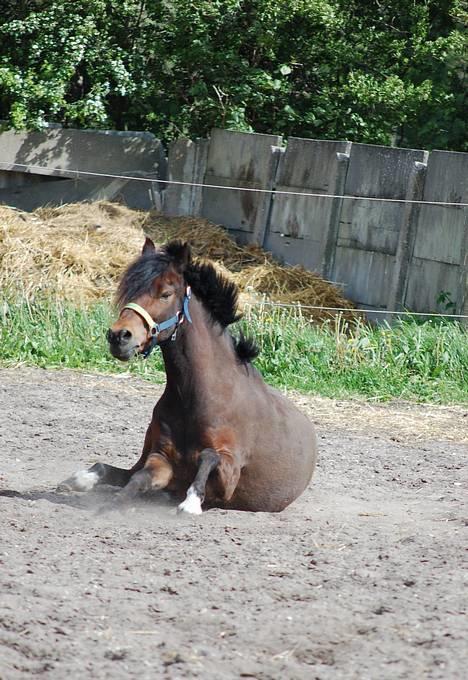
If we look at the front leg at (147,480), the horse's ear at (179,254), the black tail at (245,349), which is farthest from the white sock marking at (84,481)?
the horse's ear at (179,254)

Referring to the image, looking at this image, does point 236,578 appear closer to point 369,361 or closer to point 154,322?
point 154,322

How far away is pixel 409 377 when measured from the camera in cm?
1047

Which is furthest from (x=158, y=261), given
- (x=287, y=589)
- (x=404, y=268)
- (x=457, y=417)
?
(x=404, y=268)

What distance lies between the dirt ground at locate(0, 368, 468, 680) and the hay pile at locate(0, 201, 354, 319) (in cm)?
430

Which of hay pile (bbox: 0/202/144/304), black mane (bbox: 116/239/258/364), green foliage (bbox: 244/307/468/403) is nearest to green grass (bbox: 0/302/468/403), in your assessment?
green foliage (bbox: 244/307/468/403)

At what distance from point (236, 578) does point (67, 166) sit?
1207 centimetres

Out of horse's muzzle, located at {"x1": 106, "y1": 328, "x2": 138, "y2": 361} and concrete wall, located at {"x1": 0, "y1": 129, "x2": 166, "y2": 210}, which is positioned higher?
concrete wall, located at {"x1": 0, "y1": 129, "x2": 166, "y2": 210}

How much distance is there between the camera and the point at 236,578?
4668mm

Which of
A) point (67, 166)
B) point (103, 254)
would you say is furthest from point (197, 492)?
point (67, 166)

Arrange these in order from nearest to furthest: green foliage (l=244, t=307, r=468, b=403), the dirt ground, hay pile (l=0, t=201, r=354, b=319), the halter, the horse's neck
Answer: the dirt ground, the halter, the horse's neck, green foliage (l=244, t=307, r=468, b=403), hay pile (l=0, t=201, r=354, b=319)

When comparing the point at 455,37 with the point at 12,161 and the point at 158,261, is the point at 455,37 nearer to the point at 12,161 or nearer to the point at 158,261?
the point at 12,161

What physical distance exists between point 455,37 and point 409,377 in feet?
24.5

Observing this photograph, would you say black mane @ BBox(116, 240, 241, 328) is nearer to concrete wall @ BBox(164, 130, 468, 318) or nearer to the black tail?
the black tail

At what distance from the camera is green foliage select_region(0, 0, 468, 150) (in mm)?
15789
